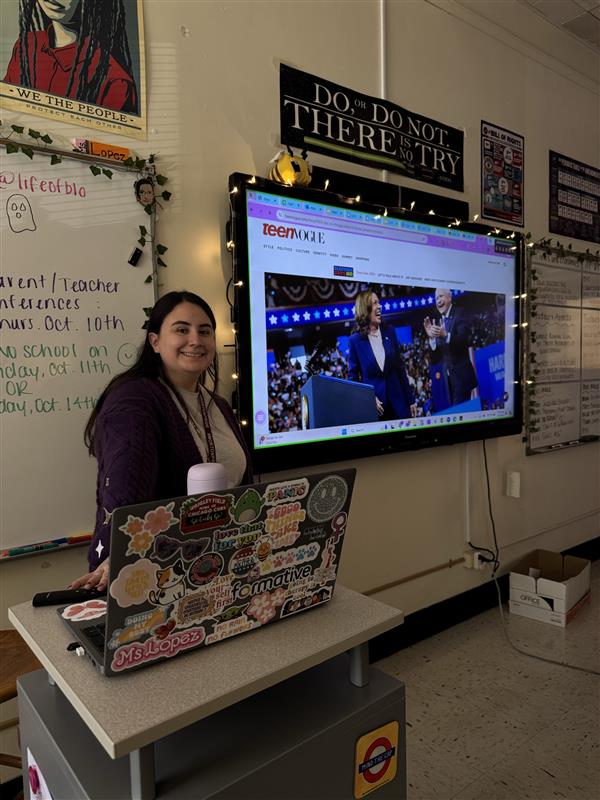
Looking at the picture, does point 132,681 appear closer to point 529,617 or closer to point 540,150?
point 529,617

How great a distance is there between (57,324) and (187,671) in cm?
126

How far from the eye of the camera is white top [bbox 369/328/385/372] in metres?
2.46

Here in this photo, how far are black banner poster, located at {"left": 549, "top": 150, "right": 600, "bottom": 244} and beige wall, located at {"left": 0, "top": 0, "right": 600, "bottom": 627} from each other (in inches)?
3.8

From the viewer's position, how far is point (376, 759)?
1015 millimetres

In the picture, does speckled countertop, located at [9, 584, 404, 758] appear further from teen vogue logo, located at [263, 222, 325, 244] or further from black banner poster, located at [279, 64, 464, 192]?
black banner poster, located at [279, 64, 464, 192]

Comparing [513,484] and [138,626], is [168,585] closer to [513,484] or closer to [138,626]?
[138,626]

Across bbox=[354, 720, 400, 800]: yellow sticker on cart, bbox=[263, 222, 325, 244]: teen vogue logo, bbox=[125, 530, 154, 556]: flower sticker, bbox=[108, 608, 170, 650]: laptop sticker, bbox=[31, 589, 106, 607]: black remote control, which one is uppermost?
bbox=[263, 222, 325, 244]: teen vogue logo

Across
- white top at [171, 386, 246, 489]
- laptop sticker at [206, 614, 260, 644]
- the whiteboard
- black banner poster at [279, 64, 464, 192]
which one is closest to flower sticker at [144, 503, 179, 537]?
laptop sticker at [206, 614, 260, 644]

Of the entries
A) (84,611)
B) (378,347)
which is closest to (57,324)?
(84,611)

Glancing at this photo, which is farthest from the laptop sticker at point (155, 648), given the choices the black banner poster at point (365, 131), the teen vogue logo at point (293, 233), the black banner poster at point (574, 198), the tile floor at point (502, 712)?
the black banner poster at point (574, 198)

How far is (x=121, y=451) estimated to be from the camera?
4.41 ft

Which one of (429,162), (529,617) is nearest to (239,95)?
(429,162)

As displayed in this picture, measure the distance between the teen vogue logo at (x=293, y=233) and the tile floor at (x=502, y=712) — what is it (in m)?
1.96

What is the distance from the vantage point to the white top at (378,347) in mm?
2465
